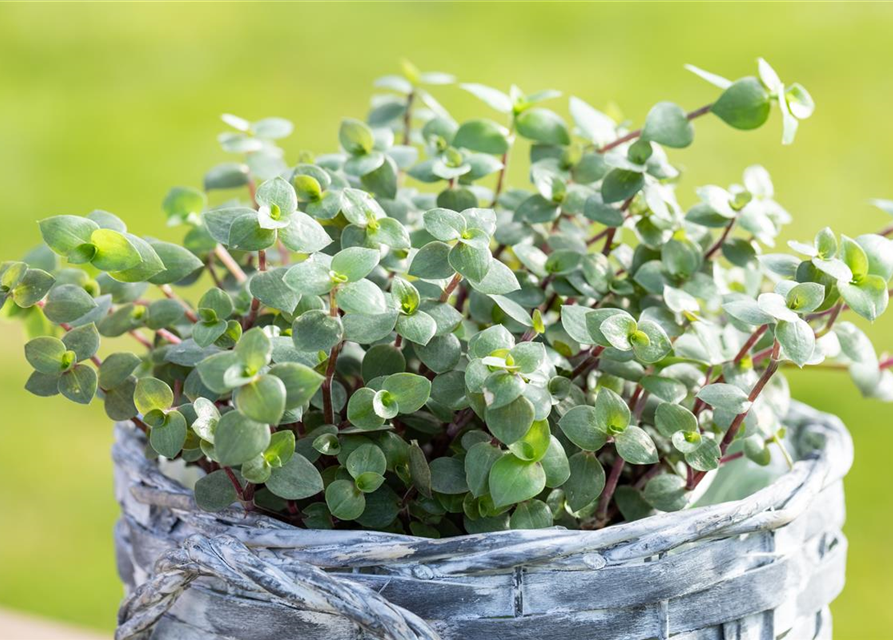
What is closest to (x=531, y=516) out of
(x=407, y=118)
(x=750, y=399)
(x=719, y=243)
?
(x=750, y=399)

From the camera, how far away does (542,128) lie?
705 mm

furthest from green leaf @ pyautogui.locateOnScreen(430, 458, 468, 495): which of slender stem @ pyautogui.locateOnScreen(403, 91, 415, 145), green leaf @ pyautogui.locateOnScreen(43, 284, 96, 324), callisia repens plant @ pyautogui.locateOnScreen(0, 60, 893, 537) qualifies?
slender stem @ pyautogui.locateOnScreen(403, 91, 415, 145)

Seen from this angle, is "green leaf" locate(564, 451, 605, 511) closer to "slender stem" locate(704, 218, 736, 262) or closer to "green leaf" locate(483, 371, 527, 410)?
"green leaf" locate(483, 371, 527, 410)

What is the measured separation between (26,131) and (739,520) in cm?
249

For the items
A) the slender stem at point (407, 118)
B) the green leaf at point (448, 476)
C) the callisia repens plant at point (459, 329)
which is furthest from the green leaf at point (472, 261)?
the slender stem at point (407, 118)

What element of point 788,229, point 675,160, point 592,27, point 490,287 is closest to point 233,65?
point 592,27

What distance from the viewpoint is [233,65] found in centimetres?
283

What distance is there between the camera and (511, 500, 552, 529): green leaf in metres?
0.55

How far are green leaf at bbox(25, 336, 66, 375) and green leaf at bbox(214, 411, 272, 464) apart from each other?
0.49 ft

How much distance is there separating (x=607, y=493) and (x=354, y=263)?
0.20 metres

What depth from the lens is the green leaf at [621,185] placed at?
648 millimetres

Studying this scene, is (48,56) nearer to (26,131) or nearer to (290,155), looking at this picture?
(26,131)

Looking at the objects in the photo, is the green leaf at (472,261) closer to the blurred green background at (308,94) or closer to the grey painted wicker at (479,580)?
the grey painted wicker at (479,580)

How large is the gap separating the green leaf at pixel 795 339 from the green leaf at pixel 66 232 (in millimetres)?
353
